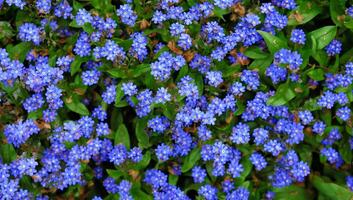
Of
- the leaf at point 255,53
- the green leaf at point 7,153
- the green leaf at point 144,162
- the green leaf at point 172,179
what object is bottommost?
the green leaf at point 172,179

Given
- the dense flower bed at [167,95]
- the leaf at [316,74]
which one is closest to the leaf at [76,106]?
the dense flower bed at [167,95]

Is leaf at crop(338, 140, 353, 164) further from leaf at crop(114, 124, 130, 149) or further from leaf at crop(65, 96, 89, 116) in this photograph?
leaf at crop(65, 96, 89, 116)

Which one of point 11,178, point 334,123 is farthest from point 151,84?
point 334,123

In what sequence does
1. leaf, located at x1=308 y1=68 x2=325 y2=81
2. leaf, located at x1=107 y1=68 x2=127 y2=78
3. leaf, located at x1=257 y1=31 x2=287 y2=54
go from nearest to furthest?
leaf, located at x1=107 y1=68 x2=127 y2=78 < leaf, located at x1=257 y1=31 x2=287 y2=54 < leaf, located at x1=308 y1=68 x2=325 y2=81

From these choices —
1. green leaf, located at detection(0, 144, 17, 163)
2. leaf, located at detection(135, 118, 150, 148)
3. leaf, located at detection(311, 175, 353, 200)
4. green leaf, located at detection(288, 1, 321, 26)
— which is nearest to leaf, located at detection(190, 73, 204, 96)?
leaf, located at detection(135, 118, 150, 148)

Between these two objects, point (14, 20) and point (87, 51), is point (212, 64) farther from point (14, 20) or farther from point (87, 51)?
point (14, 20)

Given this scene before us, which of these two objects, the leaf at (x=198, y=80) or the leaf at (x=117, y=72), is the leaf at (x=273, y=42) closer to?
the leaf at (x=198, y=80)
